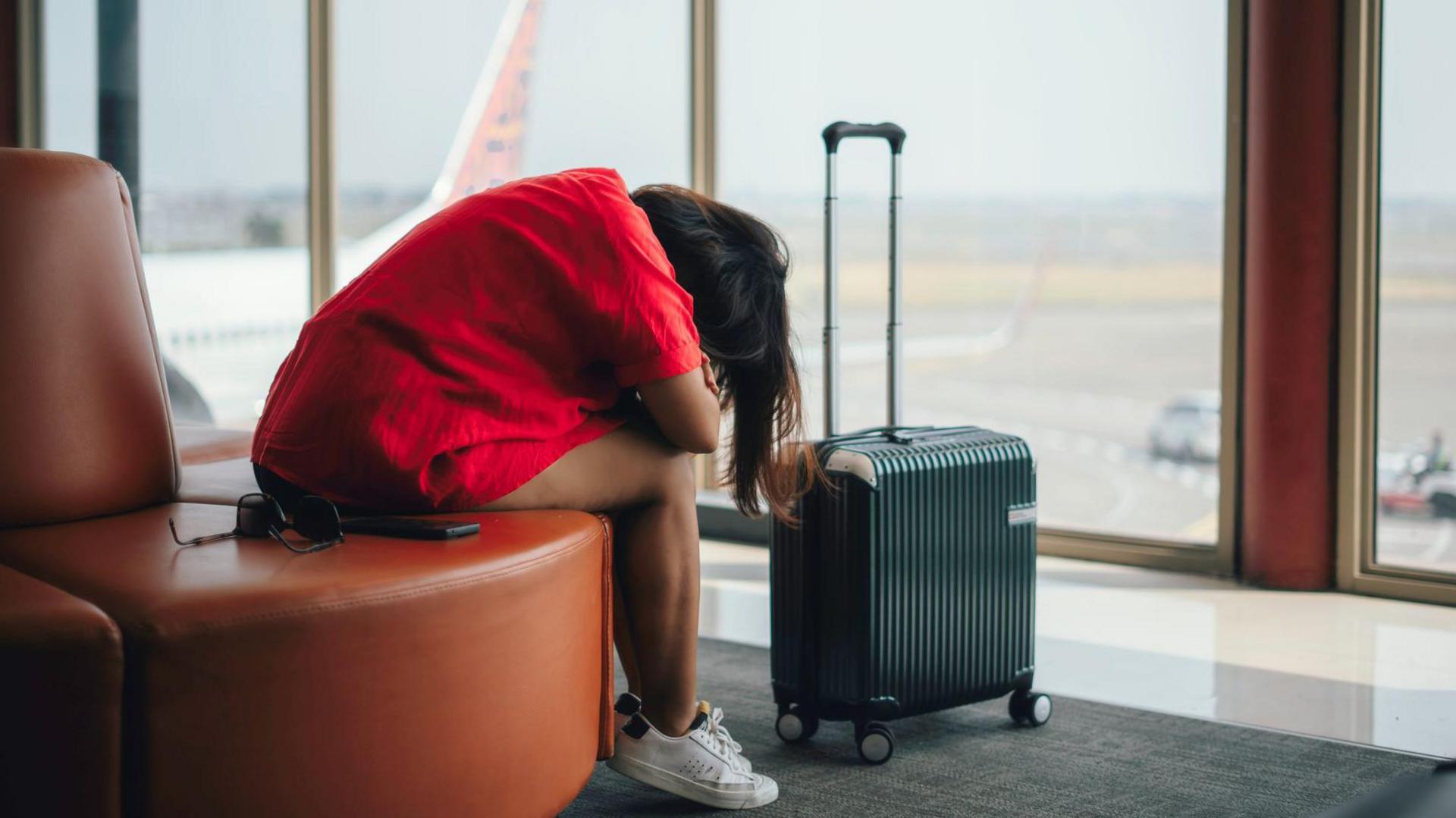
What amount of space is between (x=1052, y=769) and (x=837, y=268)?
0.88m

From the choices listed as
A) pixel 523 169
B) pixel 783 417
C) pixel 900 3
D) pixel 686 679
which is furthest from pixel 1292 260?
pixel 523 169

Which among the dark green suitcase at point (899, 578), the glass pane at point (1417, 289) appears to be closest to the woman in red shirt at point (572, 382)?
the dark green suitcase at point (899, 578)

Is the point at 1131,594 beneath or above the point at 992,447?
beneath

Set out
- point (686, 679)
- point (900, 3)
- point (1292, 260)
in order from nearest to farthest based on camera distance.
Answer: point (686, 679), point (1292, 260), point (900, 3)

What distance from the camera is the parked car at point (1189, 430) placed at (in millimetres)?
3459

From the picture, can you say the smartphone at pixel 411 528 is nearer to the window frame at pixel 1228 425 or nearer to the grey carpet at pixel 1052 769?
the grey carpet at pixel 1052 769

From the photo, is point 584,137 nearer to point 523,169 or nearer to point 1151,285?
point 523,169

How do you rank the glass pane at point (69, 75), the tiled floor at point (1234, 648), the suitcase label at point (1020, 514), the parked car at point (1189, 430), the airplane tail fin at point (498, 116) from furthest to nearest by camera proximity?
the glass pane at point (69, 75) < the airplane tail fin at point (498, 116) < the parked car at point (1189, 430) < the tiled floor at point (1234, 648) < the suitcase label at point (1020, 514)

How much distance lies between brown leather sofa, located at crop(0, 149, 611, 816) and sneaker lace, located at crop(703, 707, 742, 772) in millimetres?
183

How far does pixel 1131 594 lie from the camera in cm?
328

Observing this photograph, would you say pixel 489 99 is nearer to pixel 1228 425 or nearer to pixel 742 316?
pixel 1228 425

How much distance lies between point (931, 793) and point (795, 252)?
7.90 feet

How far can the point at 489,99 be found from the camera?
450 centimetres

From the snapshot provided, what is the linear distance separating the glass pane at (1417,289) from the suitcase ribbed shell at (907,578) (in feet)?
4.54
